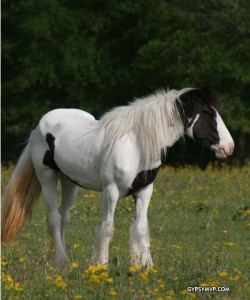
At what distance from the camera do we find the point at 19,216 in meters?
9.76

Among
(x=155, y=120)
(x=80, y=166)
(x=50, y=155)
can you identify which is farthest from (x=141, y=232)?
(x=50, y=155)

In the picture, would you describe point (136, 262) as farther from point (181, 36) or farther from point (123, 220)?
point (181, 36)

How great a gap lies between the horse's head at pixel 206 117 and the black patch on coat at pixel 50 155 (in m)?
1.58

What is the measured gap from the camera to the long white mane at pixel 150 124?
836 cm

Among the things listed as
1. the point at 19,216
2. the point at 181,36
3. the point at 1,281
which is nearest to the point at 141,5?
the point at 181,36

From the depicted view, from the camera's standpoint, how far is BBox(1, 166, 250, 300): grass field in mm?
7027

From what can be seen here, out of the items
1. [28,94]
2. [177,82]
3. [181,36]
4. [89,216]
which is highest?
[89,216]

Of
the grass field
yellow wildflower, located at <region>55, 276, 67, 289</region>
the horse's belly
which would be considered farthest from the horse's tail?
yellow wildflower, located at <region>55, 276, 67, 289</region>

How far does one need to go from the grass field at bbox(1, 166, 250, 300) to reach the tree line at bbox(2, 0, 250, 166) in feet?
43.8

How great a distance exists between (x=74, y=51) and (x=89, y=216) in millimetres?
20180

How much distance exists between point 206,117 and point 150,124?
566 millimetres

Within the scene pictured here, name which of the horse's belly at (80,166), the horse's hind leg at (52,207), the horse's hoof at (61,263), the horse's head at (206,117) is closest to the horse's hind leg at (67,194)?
the horse's hind leg at (52,207)

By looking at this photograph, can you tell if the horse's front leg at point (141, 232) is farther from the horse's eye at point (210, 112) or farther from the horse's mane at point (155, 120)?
the horse's eye at point (210, 112)

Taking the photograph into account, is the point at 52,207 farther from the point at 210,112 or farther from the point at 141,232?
the point at 210,112
